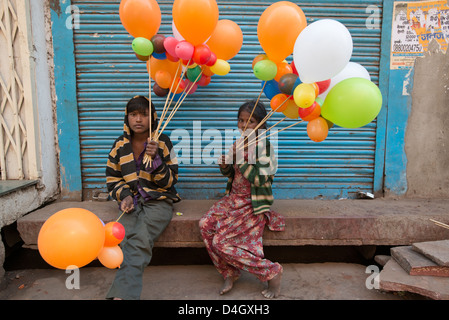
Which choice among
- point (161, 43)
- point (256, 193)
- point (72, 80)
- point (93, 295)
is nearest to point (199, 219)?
point (256, 193)

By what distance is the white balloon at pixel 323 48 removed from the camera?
72.4 inches

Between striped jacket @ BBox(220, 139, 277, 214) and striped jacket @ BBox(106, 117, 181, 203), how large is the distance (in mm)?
535

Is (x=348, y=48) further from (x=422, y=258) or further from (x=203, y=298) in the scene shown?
(x=203, y=298)

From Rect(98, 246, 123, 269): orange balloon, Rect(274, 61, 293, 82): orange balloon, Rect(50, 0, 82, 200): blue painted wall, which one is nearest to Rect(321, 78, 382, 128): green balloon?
Rect(274, 61, 293, 82): orange balloon

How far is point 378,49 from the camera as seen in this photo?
11.0ft

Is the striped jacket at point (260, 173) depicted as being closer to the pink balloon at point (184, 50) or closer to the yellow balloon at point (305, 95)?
the yellow balloon at point (305, 95)

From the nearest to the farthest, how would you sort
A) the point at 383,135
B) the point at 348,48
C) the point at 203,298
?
the point at 348,48 < the point at 203,298 < the point at 383,135

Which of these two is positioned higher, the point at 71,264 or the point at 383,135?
the point at 383,135

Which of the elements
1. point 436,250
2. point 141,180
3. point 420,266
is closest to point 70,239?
point 141,180

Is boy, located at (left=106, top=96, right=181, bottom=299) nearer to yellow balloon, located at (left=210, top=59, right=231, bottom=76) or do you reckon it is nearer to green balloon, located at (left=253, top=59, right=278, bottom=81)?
yellow balloon, located at (left=210, top=59, right=231, bottom=76)

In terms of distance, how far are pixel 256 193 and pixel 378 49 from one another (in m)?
2.35

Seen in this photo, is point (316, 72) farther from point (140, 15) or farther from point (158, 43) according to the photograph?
point (140, 15)

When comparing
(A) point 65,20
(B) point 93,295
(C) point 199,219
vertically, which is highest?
(A) point 65,20

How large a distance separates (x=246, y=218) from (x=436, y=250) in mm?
1670
